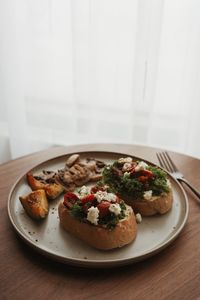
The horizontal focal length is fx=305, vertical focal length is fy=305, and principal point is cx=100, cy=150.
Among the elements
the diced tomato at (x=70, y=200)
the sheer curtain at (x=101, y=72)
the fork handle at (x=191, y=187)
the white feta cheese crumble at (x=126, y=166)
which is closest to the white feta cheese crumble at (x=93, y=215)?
the diced tomato at (x=70, y=200)

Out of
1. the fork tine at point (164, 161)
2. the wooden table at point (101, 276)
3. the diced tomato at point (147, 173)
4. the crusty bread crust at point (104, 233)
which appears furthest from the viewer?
the fork tine at point (164, 161)

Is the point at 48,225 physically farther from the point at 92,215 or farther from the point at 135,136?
the point at 135,136

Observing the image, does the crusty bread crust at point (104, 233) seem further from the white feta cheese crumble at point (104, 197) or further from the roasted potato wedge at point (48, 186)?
the roasted potato wedge at point (48, 186)

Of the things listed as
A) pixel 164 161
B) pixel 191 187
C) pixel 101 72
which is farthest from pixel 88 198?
pixel 101 72

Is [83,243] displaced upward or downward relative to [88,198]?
downward

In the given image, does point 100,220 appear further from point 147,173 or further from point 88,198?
point 147,173

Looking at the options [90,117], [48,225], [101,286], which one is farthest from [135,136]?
[101,286]

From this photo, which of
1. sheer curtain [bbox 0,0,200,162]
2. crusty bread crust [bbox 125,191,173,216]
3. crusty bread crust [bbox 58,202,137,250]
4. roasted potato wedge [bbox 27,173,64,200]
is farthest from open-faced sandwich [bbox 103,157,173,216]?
sheer curtain [bbox 0,0,200,162]
